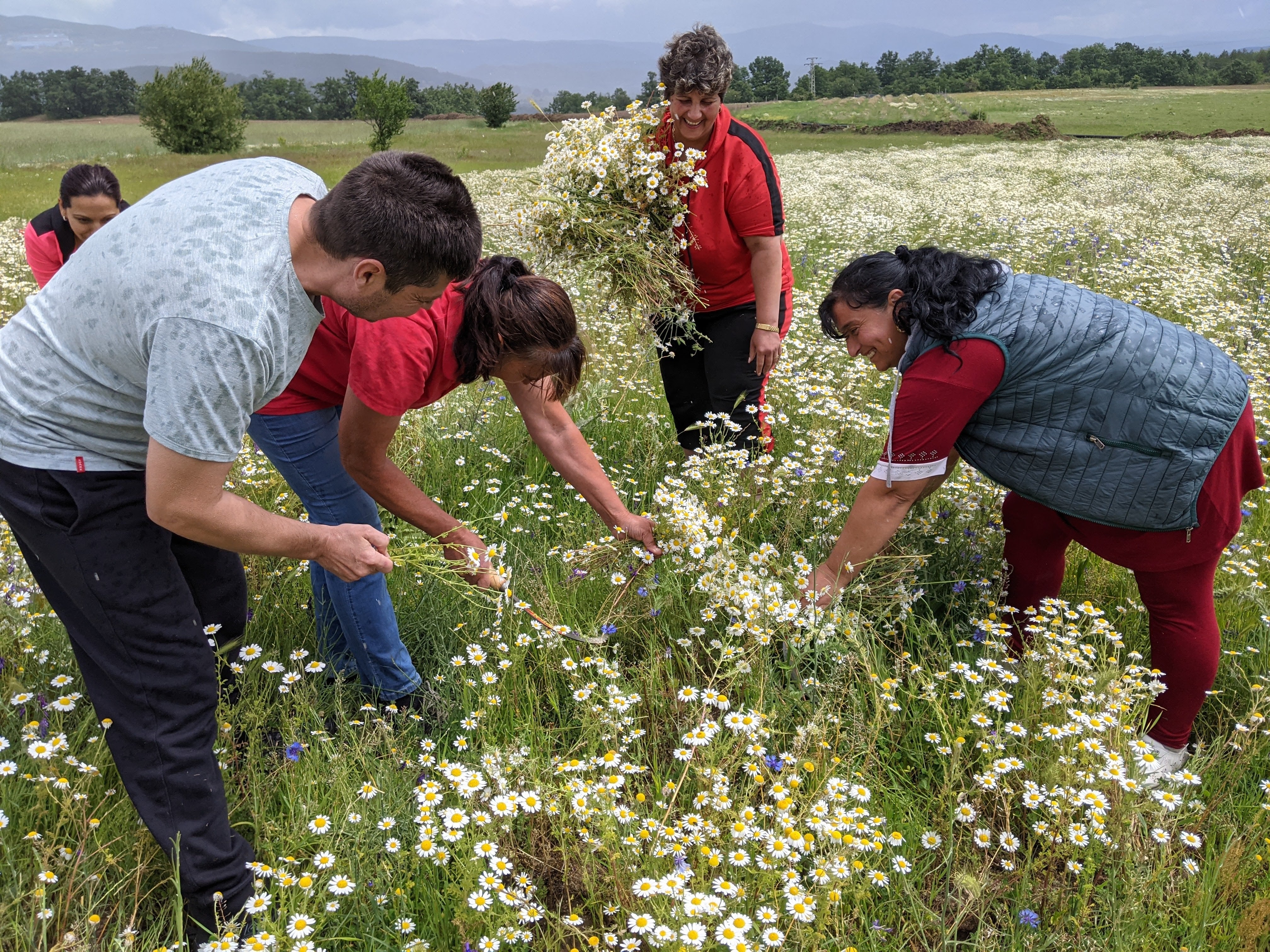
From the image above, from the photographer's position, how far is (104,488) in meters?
2.10

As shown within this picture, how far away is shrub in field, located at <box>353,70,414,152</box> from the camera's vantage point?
142ft

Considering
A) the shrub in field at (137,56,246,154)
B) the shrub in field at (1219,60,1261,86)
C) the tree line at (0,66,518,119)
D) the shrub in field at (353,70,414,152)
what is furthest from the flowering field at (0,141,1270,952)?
the tree line at (0,66,518,119)

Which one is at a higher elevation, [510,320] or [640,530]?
[510,320]

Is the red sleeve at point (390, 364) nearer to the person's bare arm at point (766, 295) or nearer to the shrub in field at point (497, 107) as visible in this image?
the person's bare arm at point (766, 295)

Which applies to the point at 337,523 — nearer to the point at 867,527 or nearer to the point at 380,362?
the point at 380,362

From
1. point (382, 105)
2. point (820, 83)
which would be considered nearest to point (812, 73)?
point (820, 83)

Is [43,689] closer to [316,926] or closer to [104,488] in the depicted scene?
[104,488]

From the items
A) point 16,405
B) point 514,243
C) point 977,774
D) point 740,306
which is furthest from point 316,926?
point 514,243

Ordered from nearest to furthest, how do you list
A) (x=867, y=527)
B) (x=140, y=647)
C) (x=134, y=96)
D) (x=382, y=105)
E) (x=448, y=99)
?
(x=140, y=647)
(x=867, y=527)
(x=382, y=105)
(x=448, y=99)
(x=134, y=96)

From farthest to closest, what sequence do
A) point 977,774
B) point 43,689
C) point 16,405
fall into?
1. point 43,689
2. point 977,774
3. point 16,405

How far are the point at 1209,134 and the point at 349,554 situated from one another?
1706 inches

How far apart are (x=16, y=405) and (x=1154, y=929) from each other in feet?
9.98

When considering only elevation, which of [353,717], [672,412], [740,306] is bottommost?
[353,717]

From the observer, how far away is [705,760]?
2465 mm
